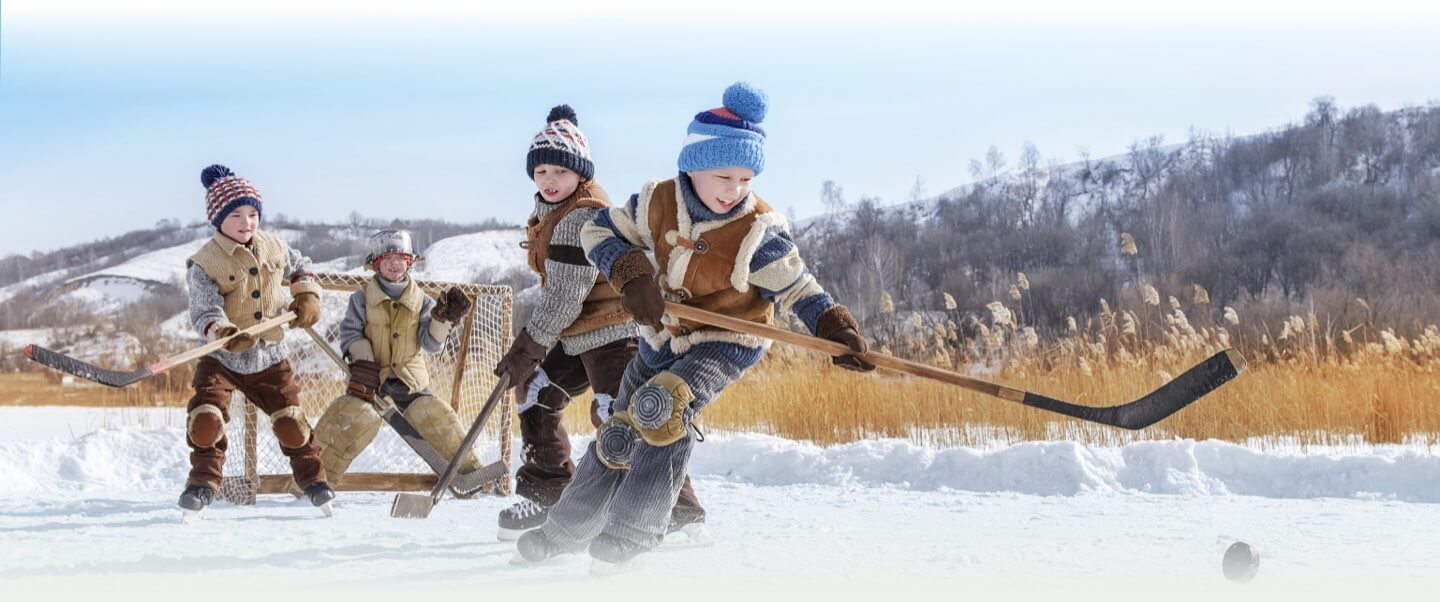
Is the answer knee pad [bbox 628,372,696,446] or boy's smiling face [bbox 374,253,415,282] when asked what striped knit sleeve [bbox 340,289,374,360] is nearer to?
boy's smiling face [bbox 374,253,415,282]

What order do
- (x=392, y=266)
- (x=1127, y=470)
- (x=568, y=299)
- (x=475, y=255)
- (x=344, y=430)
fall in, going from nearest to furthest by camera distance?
(x=568, y=299)
(x=392, y=266)
(x=344, y=430)
(x=1127, y=470)
(x=475, y=255)

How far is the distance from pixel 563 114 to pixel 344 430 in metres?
1.61

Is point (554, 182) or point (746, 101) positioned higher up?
point (746, 101)

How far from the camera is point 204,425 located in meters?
4.43

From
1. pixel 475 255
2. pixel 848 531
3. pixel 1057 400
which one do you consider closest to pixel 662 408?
pixel 1057 400

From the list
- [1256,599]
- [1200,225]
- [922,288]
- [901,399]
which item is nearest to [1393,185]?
[1200,225]

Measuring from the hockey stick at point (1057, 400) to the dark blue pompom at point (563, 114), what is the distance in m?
1.24


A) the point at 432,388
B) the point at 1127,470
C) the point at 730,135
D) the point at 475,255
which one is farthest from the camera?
the point at 475,255

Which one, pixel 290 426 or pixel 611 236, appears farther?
pixel 290 426

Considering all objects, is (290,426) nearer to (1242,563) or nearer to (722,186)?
(722,186)

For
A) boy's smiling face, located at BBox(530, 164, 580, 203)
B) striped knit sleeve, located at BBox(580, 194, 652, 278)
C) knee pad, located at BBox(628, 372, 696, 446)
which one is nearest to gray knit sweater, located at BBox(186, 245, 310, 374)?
boy's smiling face, located at BBox(530, 164, 580, 203)

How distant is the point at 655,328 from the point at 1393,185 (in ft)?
177

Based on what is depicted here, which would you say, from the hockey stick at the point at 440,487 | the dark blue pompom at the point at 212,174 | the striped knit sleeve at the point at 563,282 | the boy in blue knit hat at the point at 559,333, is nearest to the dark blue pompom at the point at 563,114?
the boy in blue knit hat at the point at 559,333

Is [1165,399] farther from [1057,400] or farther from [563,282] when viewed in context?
[563,282]
